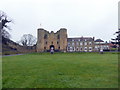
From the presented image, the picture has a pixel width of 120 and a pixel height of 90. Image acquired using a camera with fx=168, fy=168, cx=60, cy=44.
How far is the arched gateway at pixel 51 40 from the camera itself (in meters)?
68.7

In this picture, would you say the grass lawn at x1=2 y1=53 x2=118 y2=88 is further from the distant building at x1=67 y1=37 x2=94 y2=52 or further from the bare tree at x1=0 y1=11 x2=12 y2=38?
the distant building at x1=67 y1=37 x2=94 y2=52

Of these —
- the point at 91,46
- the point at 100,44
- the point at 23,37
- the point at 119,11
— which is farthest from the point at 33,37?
the point at 119,11

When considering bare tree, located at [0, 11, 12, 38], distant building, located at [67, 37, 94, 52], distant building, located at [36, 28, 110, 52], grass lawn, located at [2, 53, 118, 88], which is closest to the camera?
grass lawn, located at [2, 53, 118, 88]

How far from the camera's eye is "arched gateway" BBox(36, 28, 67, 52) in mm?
68688

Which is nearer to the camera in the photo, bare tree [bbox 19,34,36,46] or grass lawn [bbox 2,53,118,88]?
grass lawn [bbox 2,53,118,88]

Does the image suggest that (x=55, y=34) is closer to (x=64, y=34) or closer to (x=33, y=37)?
(x=64, y=34)

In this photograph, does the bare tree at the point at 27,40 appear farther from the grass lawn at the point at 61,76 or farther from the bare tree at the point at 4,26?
the grass lawn at the point at 61,76

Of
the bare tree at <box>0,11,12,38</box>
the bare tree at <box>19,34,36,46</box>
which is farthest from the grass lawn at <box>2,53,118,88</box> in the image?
the bare tree at <box>19,34,36,46</box>

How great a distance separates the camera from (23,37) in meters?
76.2

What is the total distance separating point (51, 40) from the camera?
70812 millimetres

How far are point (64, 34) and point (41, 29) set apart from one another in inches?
381

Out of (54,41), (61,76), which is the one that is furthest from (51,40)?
(61,76)

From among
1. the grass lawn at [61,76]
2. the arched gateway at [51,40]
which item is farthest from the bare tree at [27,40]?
the grass lawn at [61,76]

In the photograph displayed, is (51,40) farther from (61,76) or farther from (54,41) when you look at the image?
(61,76)
